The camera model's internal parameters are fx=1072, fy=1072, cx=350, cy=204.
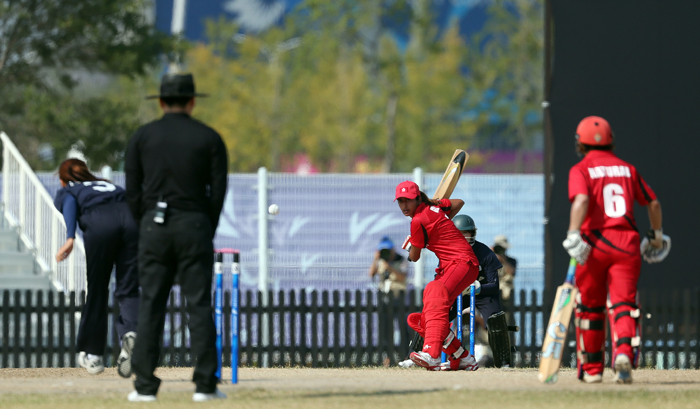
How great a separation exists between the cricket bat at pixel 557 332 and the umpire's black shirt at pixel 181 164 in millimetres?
2462

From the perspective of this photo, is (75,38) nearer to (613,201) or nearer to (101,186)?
(101,186)

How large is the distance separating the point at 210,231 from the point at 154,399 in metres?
1.09

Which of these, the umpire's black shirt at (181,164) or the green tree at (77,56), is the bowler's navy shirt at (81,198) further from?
the green tree at (77,56)

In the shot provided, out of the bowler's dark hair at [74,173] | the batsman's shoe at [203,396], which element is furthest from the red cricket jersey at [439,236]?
the batsman's shoe at [203,396]

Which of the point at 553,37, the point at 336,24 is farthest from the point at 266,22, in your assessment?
the point at 553,37

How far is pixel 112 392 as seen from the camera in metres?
7.12

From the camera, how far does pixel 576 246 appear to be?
7.12m

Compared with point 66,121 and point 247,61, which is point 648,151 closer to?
point 66,121

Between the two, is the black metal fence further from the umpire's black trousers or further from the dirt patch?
the umpire's black trousers

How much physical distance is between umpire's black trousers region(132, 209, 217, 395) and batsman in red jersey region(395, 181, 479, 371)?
10.1ft

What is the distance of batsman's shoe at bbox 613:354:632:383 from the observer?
7.44 meters

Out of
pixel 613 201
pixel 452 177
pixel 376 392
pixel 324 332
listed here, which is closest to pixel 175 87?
pixel 376 392

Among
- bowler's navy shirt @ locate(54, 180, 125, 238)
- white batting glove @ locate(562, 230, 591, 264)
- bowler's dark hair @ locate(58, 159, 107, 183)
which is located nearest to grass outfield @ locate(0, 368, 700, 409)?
white batting glove @ locate(562, 230, 591, 264)

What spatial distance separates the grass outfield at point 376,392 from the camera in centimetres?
655
